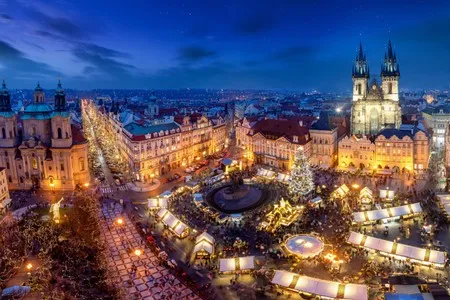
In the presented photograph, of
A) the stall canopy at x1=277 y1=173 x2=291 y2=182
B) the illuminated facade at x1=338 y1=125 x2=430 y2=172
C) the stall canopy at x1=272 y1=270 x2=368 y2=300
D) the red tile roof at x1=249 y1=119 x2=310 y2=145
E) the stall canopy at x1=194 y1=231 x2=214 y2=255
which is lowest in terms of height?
the stall canopy at x1=272 y1=270 x2=368 y2=300

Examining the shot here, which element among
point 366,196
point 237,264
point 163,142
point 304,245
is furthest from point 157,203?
point 366,196

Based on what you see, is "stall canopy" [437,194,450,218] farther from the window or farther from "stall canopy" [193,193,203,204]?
the window

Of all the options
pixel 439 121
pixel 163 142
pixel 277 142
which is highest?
pixel 439 121

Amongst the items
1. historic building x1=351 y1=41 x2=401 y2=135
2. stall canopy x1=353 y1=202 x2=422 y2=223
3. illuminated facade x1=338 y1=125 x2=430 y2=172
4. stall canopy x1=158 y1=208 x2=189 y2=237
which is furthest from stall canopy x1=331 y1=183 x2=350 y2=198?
historic building x1=351 y1=41 x2=401 y2=135

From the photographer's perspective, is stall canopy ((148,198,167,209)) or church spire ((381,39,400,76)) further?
church spire ((381,39,400,76))

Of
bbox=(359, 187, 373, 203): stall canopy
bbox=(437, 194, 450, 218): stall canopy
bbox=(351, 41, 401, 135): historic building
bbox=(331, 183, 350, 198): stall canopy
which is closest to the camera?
bbox=(437, 194, 450, 218): stall canopy

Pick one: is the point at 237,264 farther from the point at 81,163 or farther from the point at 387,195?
the point at 81,163

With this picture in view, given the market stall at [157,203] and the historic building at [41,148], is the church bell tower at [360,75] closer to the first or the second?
the market stall at [157,203]
